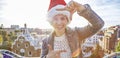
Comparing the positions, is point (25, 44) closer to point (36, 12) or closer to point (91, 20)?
point (36, 12)

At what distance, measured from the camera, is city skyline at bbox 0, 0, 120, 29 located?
9.84ft

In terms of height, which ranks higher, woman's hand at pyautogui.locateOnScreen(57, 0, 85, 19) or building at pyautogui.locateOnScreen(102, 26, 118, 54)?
woman's hand at pyautogui.locateOnScreen(57, 0, 85, 19)

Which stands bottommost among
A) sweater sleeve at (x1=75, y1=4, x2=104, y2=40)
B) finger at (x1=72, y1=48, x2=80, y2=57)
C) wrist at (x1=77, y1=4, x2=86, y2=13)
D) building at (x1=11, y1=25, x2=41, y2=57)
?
finger at (x1=72, y1=48, x2=80, y2=57)

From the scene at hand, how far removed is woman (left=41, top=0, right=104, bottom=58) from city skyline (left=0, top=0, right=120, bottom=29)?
77 mm

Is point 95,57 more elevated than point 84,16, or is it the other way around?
point 84,16

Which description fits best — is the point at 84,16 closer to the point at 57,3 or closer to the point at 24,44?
the point at 57,3

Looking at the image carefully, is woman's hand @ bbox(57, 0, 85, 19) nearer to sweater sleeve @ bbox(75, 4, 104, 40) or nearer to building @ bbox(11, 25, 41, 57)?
sweater sleeve @ bbox(75, 4, 104, 40)

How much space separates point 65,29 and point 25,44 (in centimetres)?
39

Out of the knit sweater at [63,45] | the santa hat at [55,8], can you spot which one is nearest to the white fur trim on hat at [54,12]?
the santa hat at [55,8]

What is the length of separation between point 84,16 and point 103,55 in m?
0.42

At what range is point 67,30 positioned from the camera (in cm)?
294

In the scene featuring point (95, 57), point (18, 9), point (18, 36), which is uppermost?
point (18, 9)

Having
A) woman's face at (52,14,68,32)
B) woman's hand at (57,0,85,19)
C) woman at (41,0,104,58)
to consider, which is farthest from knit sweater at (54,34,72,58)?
woman's hand at (57,0,85,19)

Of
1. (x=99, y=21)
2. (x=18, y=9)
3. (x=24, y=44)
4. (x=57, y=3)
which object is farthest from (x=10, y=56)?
(x=99, y=21)
